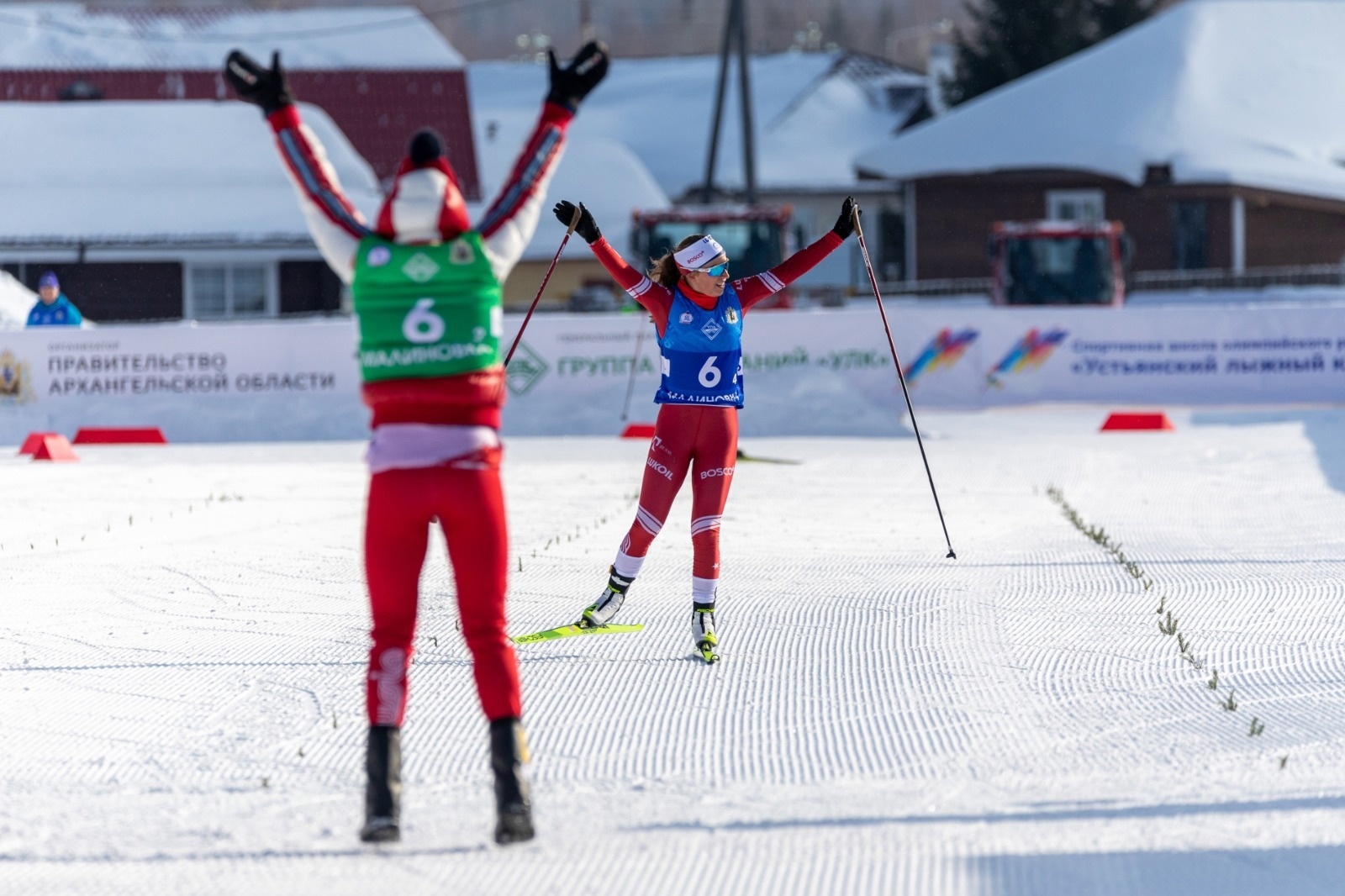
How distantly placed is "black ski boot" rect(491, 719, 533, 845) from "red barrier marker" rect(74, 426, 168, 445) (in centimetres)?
1589

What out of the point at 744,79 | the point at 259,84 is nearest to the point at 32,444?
the point at 259,84

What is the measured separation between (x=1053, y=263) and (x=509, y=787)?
1029 inches

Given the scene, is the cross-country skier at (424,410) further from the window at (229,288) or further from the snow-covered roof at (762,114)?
the snow-covered roof at (762,114)

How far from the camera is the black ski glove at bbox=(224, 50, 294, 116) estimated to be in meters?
4.61

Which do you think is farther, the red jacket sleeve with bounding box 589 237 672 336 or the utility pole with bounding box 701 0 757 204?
the utility pole with bounding box 701 0 757 204

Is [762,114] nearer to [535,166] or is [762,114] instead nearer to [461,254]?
[535,166]

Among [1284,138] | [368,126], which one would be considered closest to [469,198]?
[368,126]

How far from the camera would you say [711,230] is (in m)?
26.0

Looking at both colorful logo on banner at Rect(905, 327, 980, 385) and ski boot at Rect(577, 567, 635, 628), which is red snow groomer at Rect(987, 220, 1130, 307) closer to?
colorful logo on banner at Rect(905, 327, 980, 385)

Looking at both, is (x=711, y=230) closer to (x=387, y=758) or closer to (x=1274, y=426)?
(x=1274, y=426)

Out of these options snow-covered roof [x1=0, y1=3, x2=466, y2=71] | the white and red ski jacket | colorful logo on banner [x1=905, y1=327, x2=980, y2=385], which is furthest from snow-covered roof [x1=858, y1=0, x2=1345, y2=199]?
the white and red ski jacket

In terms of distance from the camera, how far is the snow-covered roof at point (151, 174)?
1500 inches

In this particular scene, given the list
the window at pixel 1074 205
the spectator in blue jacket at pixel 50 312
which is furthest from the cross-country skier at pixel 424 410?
the window at pixel 1074 205

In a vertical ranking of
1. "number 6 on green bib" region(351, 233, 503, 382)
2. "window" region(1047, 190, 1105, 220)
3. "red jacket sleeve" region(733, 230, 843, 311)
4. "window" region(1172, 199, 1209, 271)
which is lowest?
"number 6 on green bib" region(351, 233, 503, 382)
